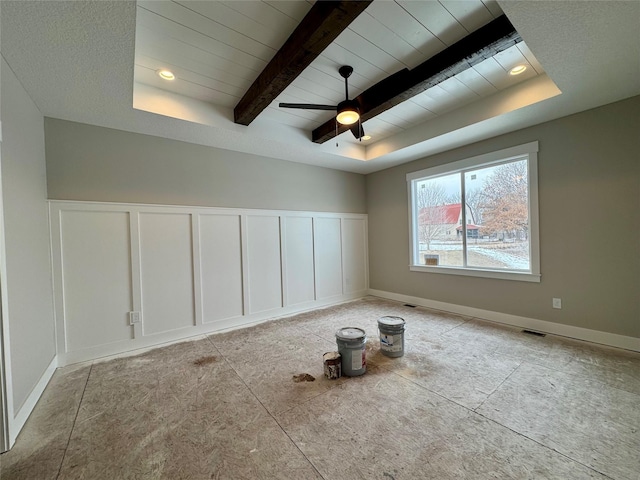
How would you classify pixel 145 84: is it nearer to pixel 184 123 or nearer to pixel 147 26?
pixel 184 123

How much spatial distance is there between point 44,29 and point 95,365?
2971 mm

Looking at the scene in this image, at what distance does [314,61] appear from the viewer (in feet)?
8.03

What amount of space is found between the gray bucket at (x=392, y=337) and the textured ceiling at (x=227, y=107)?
2.60 metres

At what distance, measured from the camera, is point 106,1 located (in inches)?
58.9

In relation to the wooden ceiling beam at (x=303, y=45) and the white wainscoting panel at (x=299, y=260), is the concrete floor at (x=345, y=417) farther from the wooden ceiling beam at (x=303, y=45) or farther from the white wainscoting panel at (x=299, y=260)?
the wooden ceiling beam at (x=303, y=45)

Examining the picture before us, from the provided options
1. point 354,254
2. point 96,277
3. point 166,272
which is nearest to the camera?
point 96,277

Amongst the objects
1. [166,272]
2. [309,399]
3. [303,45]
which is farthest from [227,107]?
[309,399]

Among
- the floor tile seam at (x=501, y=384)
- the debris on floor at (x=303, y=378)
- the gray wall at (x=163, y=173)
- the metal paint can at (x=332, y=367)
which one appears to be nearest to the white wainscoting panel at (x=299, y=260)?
the gray wall at (x=163, y=173)

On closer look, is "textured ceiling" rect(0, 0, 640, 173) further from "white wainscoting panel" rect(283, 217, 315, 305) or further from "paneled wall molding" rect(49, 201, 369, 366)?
"white wainscoting panel" rect(283, 217, 315, 305)

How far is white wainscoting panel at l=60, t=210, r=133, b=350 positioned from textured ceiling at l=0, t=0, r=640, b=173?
1.15m

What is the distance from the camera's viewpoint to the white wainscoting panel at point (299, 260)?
14.5 feet

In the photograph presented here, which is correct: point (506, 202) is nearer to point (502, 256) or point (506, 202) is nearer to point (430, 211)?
point (502, 256)

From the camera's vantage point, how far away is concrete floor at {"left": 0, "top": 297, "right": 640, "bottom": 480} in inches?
57.4

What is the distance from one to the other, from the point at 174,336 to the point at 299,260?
2.16 m
